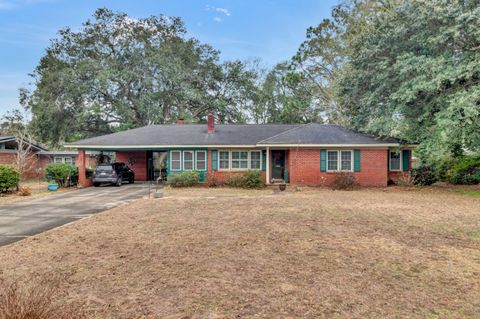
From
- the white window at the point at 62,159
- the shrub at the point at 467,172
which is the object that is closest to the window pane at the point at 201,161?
the shrub at the point at 467,172

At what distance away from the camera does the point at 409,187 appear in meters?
18.1

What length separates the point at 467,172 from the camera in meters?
20.3

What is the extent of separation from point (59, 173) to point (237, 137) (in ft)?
36.7

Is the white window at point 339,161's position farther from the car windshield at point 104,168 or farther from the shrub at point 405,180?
the car windshield at point 104,168

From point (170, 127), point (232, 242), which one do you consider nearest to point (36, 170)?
point (170, 127)

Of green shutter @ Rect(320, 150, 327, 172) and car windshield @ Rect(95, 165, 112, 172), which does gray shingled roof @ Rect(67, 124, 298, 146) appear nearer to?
car windshield @ Rect(95, 165, 112, 172)

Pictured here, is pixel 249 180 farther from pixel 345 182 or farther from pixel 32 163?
pixel 32 163

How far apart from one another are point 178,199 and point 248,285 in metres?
9.48

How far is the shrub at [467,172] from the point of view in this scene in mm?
19953

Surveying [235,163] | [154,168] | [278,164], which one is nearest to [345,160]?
[278,164]

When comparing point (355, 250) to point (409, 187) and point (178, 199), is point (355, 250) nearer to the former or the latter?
point (178, 199)

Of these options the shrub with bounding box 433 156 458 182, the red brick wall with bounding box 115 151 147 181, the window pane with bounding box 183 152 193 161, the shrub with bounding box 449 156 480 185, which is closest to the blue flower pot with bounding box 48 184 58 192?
the red brick wall with bounding box 115 151 147 181

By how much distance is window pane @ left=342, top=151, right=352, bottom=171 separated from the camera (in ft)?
61.8

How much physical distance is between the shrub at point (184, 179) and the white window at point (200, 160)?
3.68ft
